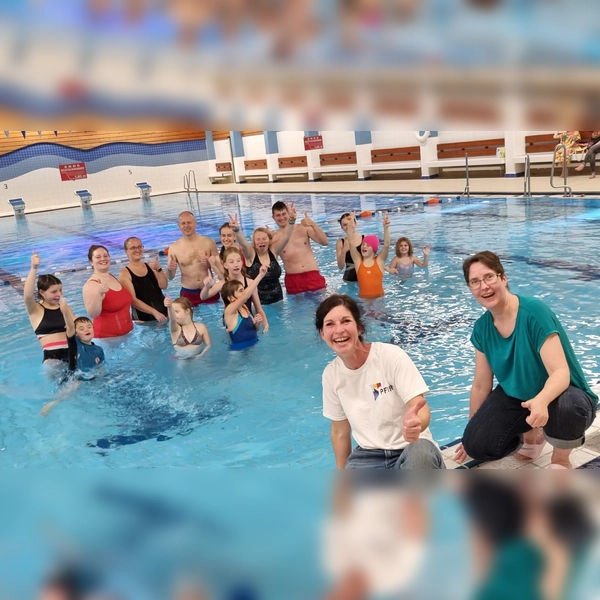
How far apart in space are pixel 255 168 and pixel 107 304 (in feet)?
85.9

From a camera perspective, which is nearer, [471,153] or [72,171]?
[471,153]

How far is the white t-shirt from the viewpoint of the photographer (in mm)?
2566

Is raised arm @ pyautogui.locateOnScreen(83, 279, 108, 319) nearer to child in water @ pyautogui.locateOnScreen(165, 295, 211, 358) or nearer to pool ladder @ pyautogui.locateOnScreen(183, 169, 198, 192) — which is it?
child in water @ pyautogui.locateOnScreen(165, 295, 211, 358)

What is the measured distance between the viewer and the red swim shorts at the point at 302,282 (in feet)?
23.9

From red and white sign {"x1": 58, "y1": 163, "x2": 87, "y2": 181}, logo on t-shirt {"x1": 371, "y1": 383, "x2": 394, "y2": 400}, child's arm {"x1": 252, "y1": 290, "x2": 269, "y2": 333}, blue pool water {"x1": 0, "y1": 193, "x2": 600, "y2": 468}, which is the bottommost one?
blue pool water {"x1": 0, "y1": 193, "x2": 600, "y2": 468}

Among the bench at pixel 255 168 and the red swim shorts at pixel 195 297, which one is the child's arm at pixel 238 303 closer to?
the red swim shorts at pixel 195 297

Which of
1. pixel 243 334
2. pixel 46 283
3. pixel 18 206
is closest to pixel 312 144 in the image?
pixel 18 206

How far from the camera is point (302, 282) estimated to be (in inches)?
287

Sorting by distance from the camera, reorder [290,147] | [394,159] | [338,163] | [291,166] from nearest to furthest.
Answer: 1. [394,159]
2. [338,163]
3. [291,166]
4. [290,147]

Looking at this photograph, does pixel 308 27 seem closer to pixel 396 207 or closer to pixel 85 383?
pixel 85 383

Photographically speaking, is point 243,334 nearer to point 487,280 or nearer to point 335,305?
point 335,305

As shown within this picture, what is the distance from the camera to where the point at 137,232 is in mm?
16094

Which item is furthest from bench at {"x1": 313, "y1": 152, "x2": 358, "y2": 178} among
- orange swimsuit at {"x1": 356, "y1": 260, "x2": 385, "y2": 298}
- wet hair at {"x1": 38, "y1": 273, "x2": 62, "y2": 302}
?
wet hair at {"x1": 38, "y1": 273, "x2": 62, "y2": 302}

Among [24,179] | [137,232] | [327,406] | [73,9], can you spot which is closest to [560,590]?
[73,9]
